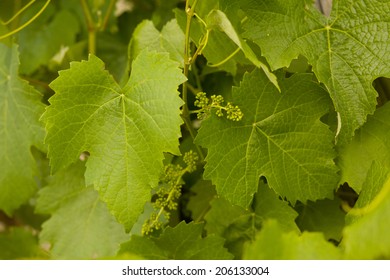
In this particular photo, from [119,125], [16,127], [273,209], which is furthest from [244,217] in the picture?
[16,127]

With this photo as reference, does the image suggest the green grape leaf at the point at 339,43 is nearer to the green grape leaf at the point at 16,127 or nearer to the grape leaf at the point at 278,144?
the grape leaf at the point at 278,144

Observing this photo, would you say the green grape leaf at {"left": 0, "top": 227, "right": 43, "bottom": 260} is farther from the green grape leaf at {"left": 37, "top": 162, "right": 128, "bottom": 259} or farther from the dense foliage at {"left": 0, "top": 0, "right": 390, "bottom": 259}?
the dense foliage at {"left": 0, "top": 0, "right": 390, "bottom": 259}

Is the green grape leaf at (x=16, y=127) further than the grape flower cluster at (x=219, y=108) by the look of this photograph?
Yes

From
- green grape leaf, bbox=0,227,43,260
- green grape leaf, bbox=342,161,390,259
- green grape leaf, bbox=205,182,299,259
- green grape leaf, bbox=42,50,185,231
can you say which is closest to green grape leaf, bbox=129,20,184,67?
green grape leaf, bbox=42,50,185,231

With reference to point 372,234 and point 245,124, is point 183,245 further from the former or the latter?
point 372,234

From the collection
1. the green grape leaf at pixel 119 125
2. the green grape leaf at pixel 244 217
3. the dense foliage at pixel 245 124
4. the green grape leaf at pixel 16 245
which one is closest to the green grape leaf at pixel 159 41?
the dense foliage at pixel 245 124

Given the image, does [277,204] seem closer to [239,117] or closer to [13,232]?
[239,117]
